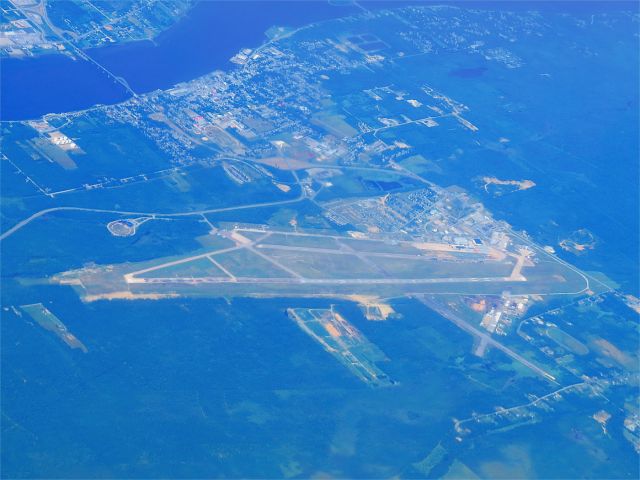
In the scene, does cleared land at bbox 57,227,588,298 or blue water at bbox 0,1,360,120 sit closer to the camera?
cleared land at bbox 57,227,588,298

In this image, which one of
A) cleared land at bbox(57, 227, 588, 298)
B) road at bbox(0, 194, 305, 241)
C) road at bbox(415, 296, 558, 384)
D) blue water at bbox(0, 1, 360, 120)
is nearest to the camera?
cleared land at bbox(57, 227, 588, 298)

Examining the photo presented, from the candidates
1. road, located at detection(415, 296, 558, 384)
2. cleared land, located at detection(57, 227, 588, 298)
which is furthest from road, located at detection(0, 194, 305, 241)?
road, located at detection(415, 296, 558, 384)

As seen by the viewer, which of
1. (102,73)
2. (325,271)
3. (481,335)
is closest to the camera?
(481,335)

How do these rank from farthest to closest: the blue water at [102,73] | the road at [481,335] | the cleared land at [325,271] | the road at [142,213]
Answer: the blue water at [102,73], the road at [142,213], the road at [481,335], the cleared land at [325,271]

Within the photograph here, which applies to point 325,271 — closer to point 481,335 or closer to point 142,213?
point 481,335

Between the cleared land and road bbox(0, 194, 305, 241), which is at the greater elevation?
road bbox(0, 194, 305, 241)

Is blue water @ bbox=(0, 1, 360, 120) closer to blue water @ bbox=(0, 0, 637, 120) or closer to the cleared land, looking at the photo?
blue water @ bbox=(0, 0, 637, 120)

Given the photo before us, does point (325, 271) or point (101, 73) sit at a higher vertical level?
point (101, 73)

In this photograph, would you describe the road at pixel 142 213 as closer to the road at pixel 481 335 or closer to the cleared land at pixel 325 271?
the cleared land at pixel 325 271

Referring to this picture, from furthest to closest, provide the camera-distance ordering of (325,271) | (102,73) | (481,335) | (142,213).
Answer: (102,73), (142,213), (325,271), (481,335)

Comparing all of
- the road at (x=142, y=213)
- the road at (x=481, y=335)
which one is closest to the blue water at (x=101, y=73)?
the road at (x=142, y=213)

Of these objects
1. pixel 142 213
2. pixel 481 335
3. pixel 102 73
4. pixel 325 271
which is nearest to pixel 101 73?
pixel 102 73
